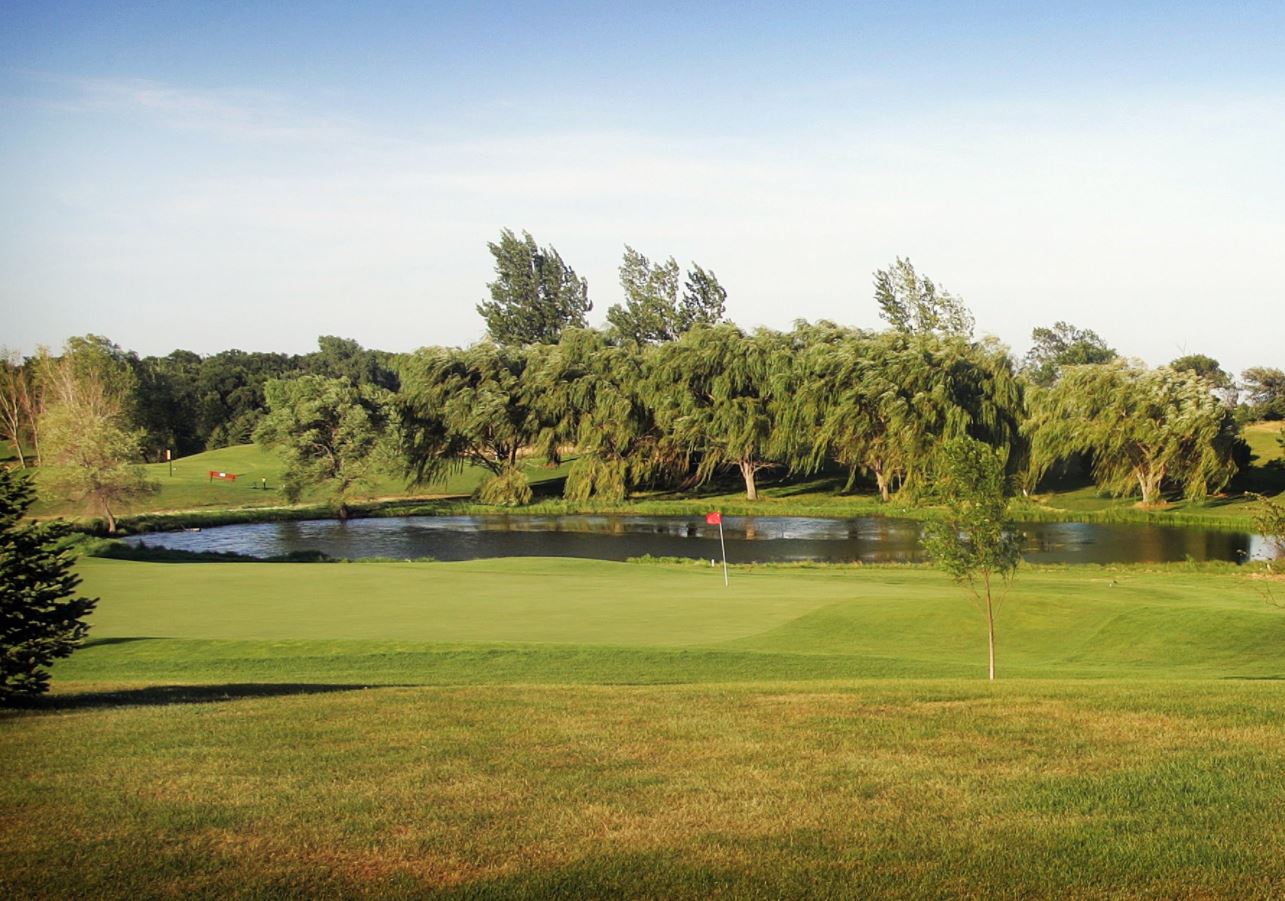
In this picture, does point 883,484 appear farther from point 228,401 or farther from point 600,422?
point 228,401

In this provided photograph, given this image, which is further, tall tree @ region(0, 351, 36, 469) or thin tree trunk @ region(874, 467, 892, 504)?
tall tree @ region(0, 351, 36, 469)

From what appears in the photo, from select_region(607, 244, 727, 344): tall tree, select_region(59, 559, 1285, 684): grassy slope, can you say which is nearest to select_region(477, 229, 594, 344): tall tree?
select_region(607, 244, 727, 344): tall tree

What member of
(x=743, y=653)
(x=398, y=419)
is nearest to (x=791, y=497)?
(x=398, y=419)

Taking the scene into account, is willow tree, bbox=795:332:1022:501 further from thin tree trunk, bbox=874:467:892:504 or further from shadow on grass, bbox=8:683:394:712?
shadow on grass, bbox=8:683:394:712

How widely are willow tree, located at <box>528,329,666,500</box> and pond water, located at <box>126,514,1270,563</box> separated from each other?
169 inches

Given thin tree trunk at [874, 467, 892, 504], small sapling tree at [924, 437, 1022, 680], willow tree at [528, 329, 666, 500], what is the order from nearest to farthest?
small sapling tree at [924, 437, 1022, 680], thin tree trunk at [874, 467, 892, 504], willow tree at [528, 329, 666, 500]

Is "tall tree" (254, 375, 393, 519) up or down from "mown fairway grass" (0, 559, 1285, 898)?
up

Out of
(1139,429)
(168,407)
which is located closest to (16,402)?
(168,407)

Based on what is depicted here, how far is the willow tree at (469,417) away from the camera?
7638 centimetres

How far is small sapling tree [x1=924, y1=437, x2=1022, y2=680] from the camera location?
2239 centimetres

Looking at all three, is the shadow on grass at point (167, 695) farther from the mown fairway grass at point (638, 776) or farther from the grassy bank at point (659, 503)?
the grassy bank at point (659, 503)

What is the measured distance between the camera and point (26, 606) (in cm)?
1444

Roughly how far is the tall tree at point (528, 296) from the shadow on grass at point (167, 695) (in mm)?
109477

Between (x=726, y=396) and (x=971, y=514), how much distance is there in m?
51.9
